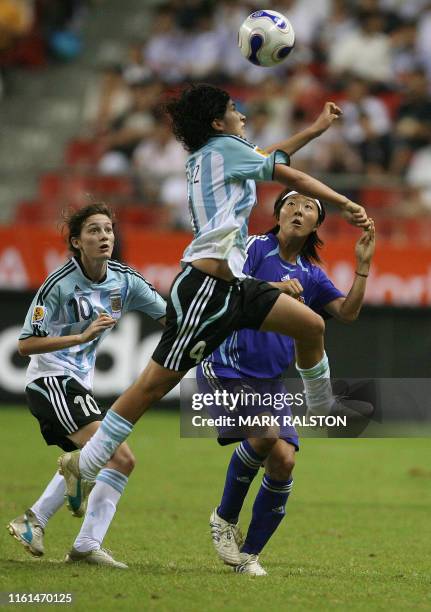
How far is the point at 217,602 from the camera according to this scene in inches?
225

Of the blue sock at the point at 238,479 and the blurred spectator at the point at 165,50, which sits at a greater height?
the blurred spectator at the point at 165,50

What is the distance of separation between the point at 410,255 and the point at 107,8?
1037 centimetres

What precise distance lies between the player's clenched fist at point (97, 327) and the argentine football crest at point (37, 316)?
0.36 meters

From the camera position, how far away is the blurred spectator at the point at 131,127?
704 inches

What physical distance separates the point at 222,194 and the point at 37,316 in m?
1.42

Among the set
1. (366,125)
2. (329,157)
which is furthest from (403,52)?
(329,157)

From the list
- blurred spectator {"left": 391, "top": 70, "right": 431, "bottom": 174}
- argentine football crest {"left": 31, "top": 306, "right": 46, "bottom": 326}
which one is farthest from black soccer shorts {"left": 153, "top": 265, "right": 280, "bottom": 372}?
blurred spectator {"left": 391, "top": 70, "right": 431, "bottom": 174}

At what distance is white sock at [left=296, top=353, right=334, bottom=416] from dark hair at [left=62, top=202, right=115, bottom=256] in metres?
1.58

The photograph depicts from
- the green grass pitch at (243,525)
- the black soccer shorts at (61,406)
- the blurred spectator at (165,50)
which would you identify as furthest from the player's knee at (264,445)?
the blurred spectator at (165,50)

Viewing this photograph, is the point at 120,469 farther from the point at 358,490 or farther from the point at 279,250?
the point at 358,490

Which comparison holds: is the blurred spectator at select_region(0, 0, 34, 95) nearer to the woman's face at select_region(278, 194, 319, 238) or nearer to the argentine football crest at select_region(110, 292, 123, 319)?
the argentine football crest at select_region(110, 292, 123, 319)

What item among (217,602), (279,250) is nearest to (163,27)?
(279,250)

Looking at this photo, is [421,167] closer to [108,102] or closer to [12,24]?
[108,102]

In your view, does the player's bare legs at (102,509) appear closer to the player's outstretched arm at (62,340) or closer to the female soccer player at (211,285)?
the female soccer player at (211,285)
